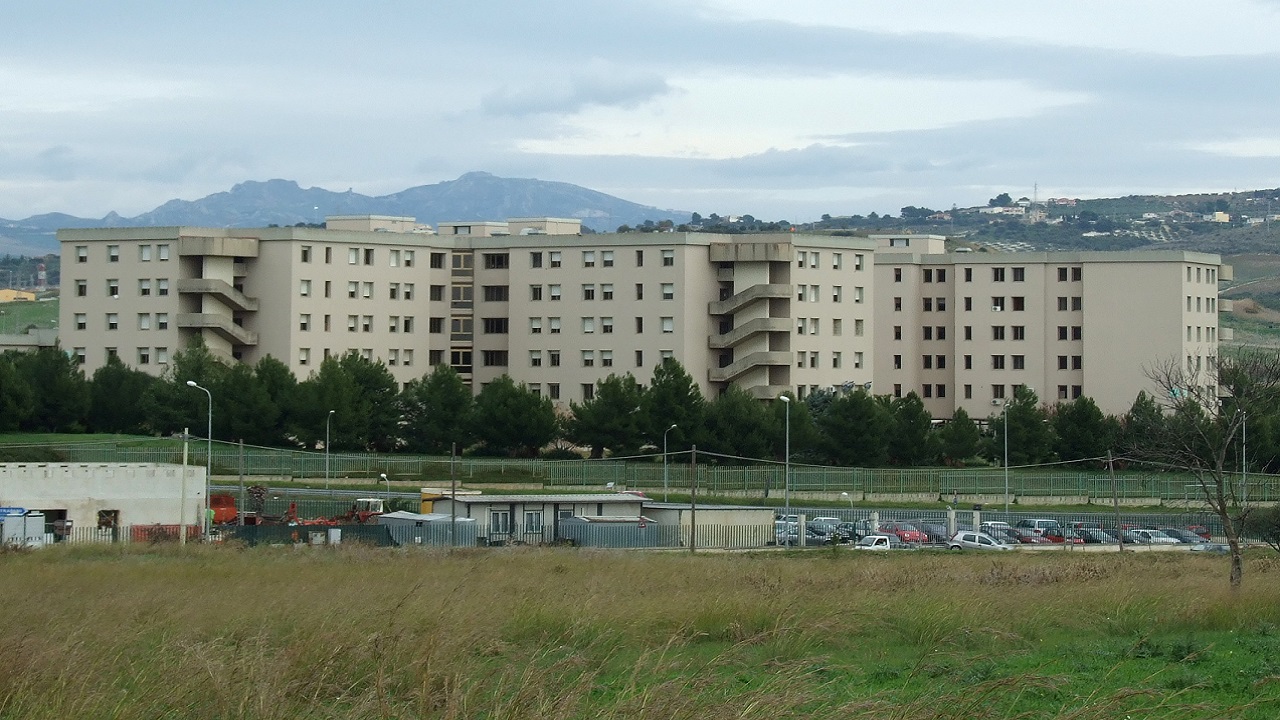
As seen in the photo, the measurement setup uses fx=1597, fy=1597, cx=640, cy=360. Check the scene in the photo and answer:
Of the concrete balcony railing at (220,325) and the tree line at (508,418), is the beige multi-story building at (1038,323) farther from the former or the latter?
the concrete balcony railing at (220,325)

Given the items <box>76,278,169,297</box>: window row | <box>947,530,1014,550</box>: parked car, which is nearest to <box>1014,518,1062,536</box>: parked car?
<box>947,530,1014,550</box>: parked car

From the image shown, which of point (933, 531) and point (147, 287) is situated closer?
point (933, 531)

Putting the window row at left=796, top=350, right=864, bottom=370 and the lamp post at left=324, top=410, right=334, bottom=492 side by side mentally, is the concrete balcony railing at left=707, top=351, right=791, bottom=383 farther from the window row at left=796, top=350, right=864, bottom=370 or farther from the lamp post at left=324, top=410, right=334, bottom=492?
the lamp post at left=324, top=410, right=334, bottom=492

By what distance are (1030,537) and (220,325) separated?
182 ft

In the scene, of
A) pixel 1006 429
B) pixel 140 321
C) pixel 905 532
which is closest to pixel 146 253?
pixel 140 321

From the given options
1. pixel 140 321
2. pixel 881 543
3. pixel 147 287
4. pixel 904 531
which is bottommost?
pixel 881 543

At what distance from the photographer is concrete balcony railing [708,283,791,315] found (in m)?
95.1

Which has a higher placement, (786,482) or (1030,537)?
(786,482)

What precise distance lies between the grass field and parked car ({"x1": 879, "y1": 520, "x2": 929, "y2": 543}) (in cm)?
2299

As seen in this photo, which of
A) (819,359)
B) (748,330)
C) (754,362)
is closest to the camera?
(754,362)

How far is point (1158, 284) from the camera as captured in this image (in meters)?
104

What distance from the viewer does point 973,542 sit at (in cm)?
5162

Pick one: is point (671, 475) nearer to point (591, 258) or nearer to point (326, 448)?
point (326, 448)

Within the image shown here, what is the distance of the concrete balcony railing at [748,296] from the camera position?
312 feet
